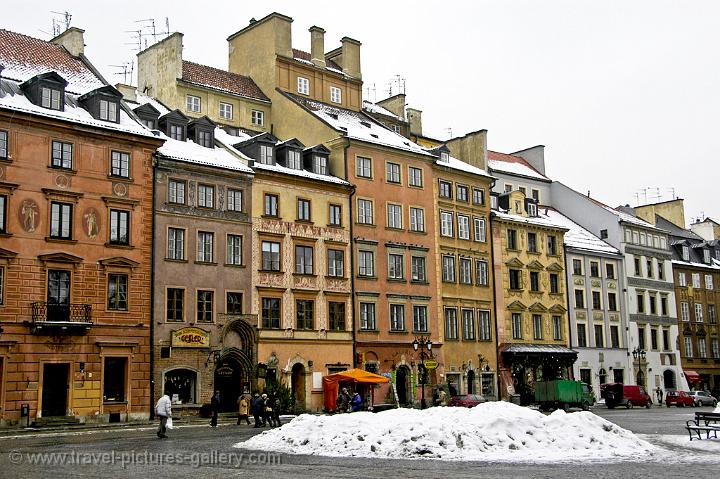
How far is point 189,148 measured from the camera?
48.3 metres

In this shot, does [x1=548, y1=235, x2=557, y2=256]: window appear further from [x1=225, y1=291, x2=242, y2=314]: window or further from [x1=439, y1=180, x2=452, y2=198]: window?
[x1=225, y1=291, x2=242, y2=314]: window

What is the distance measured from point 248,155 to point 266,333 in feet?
33.6

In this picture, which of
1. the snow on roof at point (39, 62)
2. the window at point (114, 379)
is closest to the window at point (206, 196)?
the snow on roof at point (39, 62)

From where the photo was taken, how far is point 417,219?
5875 cm

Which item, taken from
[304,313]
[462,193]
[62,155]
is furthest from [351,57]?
[62,155]

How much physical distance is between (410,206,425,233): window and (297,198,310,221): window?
8588mm

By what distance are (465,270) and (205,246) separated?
20.9 meters

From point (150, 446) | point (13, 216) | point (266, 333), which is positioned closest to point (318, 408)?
point (266, 333)

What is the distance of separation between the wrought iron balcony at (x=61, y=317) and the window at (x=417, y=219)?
23.3m

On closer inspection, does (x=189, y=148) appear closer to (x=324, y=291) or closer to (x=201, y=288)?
(x=201, y=288)

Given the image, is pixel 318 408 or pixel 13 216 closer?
pixel 13 216

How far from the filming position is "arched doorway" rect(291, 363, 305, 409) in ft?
165

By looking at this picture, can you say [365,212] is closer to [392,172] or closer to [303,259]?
[392,172]

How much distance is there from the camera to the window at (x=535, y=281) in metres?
66.3
